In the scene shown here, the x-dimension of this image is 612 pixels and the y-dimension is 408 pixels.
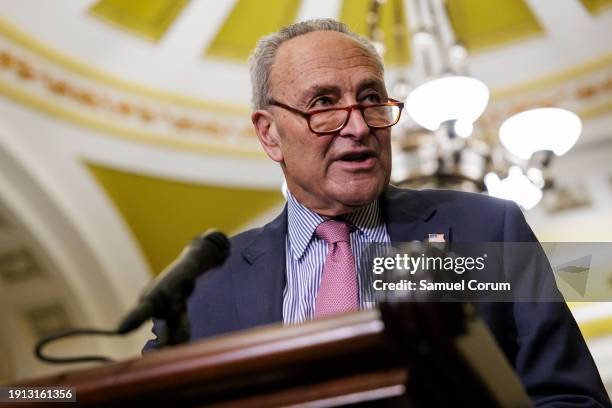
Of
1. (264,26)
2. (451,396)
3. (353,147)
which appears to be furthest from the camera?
(264,26)

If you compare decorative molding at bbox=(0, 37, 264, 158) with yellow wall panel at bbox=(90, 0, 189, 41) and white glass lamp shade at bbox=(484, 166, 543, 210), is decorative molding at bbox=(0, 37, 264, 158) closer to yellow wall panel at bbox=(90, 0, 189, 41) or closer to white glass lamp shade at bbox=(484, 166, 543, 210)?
yellow wall panel at bbox=(90, 0, 189, 41)

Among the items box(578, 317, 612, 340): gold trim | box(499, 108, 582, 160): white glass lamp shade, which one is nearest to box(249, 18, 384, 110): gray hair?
box(499, 108, 582, 160): white glass lamp shade

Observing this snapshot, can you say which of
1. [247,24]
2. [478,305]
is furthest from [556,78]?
[478,305]

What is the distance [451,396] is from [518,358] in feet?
1.61

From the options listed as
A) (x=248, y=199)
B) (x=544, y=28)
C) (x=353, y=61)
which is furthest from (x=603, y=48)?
(x=353, y=61)

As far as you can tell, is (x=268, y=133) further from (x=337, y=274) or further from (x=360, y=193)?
(x=337, y=274)

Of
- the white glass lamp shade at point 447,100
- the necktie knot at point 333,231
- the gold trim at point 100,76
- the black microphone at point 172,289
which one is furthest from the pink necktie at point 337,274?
the gold trim at point 100,76

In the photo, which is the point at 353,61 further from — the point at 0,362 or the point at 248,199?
the point at 0,362

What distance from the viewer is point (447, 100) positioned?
319 cm

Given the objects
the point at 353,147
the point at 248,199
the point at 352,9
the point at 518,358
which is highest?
the point at 352,9

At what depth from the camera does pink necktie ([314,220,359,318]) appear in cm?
132

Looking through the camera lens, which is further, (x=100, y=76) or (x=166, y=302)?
(x=100, y=76)

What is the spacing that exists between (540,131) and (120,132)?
3.33 m

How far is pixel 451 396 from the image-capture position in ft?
2.47
